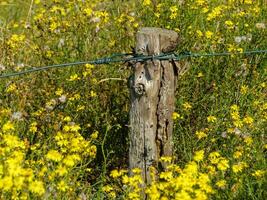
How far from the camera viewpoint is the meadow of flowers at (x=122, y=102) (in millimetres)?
3396

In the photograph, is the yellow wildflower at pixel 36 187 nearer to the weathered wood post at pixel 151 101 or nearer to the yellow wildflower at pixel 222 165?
the yellow wildflower at pixel 222 165

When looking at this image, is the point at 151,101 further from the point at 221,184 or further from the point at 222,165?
the point at 221,184

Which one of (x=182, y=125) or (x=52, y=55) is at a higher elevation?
(x=52, y=55)

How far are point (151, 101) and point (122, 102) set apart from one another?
90 cm

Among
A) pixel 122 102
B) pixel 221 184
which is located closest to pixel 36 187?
pixel 221 184

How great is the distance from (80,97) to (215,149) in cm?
99

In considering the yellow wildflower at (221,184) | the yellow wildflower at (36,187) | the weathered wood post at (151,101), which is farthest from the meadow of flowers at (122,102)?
the yellow wildflower at (36,187)

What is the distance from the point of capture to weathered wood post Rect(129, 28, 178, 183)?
11.9ft

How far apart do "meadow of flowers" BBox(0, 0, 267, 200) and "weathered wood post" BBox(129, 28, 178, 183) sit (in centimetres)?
12

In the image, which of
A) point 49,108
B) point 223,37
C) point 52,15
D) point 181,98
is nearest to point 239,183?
point 181,98

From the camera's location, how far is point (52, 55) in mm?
4867

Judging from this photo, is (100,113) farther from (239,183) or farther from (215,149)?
(239,183)

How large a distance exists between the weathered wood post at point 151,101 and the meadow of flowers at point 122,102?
0.39 ft

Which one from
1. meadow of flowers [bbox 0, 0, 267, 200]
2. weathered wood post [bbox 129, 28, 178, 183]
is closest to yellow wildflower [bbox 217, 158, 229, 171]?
meadow of flowers [bbox 0, 0, 267, 200]
